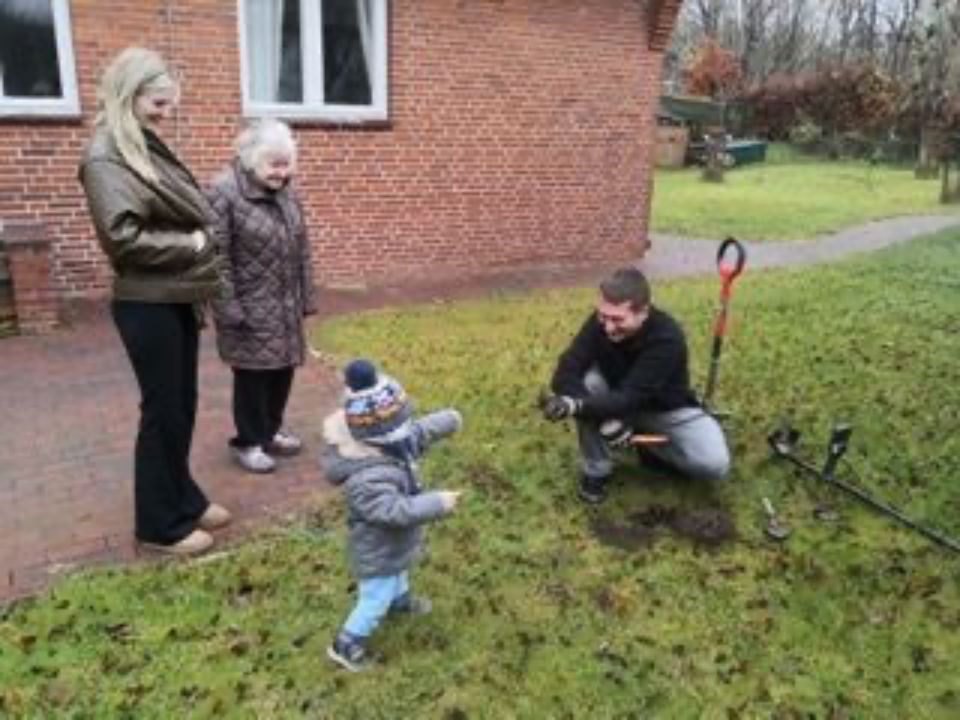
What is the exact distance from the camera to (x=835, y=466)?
470 cm

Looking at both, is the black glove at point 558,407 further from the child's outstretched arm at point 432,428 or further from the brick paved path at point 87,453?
the brick paved path at point 87,453

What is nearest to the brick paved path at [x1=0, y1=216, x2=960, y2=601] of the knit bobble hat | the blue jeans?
the blue jeans

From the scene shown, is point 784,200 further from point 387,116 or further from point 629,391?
point 629,391

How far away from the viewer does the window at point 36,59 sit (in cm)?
724

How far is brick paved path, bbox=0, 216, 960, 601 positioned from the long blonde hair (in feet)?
5.54

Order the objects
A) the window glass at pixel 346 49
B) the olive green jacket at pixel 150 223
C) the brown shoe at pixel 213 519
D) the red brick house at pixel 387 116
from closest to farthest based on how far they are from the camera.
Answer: the olive green jacket at pixel 150 223
the brown shoe at pixel 213 519
the red brick house at pixel 387 116
the window glass at pixel 346 49

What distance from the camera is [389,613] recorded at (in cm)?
345

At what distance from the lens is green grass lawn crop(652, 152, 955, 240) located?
47.3 ft

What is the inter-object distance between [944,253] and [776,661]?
9.85 m

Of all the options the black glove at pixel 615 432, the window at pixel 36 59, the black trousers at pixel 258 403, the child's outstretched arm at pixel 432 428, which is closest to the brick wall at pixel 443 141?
the window at pixel 36 59

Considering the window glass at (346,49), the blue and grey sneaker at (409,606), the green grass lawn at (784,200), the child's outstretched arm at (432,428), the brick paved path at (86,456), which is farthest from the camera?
the green grass lawn at (784,200)

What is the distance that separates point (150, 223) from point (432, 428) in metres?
1.29

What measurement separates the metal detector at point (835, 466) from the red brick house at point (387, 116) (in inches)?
209

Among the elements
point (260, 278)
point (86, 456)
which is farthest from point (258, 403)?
point (86, 456)
